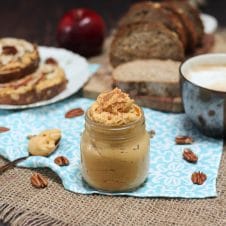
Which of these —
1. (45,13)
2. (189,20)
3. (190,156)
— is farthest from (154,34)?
(45,13)

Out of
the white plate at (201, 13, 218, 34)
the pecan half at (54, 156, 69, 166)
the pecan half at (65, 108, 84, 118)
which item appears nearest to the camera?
the pecan half at (54, 156, 69, 166)

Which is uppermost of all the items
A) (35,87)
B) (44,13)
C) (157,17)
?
(157,17)

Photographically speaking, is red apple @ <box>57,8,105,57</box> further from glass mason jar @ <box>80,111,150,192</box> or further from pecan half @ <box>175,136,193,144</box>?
glass mason jar @ <box>80,111,150,192</box>

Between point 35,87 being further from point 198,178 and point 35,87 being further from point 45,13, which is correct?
point 45,13

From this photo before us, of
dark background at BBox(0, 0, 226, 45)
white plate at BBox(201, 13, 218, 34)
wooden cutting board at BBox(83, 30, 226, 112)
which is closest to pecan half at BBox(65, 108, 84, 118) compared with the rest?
wooden cutting board at BBox(83, 30, 226, 112)

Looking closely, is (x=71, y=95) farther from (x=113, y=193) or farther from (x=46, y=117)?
(x=113, y=193)
